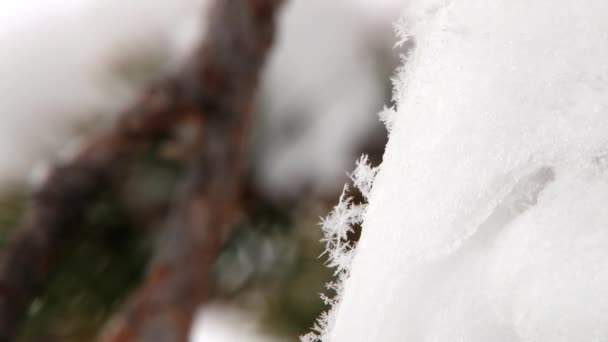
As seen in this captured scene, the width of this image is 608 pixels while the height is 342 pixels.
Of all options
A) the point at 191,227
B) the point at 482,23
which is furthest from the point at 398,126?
the point at 191,227

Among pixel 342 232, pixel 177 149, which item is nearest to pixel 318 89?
pixel 177 149

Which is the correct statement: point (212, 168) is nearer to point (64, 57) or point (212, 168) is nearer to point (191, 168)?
point (191, 168)

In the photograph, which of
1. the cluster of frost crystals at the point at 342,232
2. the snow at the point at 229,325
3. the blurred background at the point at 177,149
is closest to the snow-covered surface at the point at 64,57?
the blurred background at the point at 177,149

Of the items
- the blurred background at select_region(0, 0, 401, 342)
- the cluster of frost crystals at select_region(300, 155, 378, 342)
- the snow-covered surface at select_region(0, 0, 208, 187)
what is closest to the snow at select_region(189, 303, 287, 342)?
the blurred background at select_region(0, 0, 401, 342)

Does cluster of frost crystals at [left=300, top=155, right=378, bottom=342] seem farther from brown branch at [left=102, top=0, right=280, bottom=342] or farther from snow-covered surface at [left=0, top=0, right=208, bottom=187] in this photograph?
snow-covered surface at [left=0, top=0, right=208, bottom=187]

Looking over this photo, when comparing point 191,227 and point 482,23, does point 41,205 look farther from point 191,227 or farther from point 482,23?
point 482,23

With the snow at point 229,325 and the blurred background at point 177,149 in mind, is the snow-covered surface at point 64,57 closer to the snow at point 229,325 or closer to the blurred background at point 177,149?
the blurred background at point 177,149
